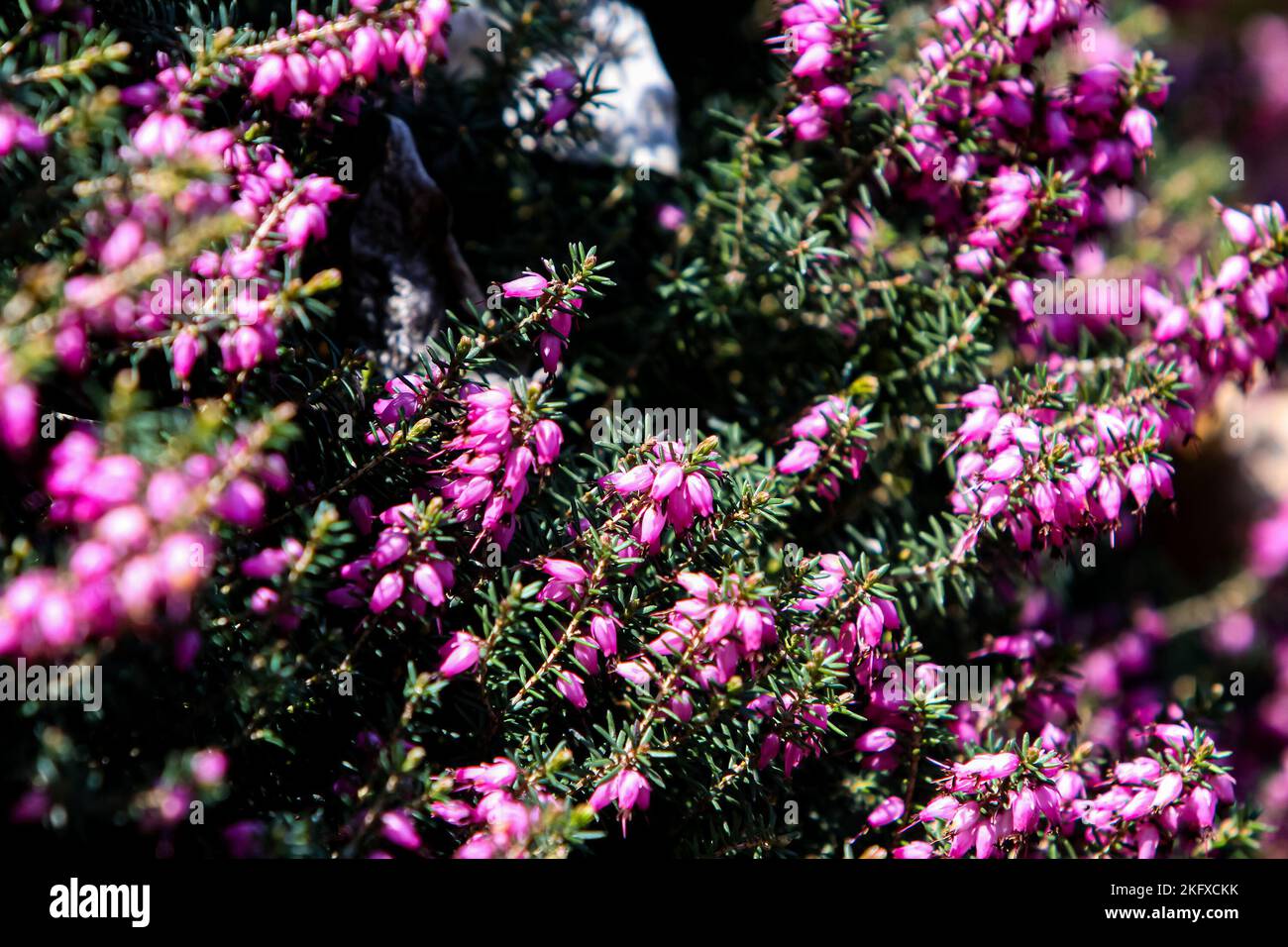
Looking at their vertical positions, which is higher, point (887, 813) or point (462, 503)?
point (462, 503)

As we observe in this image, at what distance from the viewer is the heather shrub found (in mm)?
1681

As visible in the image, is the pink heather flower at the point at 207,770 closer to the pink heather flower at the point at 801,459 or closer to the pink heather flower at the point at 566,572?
the pink heather flower at the point at 566,572

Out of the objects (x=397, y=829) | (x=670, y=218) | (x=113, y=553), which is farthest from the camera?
(x=670, y=218)

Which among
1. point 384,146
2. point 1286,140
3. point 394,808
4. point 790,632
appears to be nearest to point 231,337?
point 394,808

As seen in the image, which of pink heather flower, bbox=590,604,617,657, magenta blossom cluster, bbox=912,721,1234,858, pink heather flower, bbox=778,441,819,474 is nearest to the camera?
pink heather flower, bbox=590,604,617,657

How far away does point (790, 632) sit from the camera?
85.0 inches

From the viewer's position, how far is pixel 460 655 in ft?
6.46

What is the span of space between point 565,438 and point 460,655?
933 millimetres

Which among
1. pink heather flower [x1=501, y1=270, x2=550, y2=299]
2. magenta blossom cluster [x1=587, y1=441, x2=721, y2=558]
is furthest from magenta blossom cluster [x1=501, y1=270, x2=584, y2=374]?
magenta blossom cluster [x1=587, y1=441, x2=721, y2=558]

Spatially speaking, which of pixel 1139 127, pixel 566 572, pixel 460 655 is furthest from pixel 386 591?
pixel 1139 127

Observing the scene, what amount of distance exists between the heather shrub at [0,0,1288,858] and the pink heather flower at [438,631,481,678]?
11mm

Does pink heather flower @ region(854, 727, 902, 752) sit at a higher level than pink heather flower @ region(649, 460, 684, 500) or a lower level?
lower

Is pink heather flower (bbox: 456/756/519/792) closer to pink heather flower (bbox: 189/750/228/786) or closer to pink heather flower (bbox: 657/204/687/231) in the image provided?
pink heather flower (bbox: 189/750/228/786)

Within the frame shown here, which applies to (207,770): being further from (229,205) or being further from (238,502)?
(229,205)
